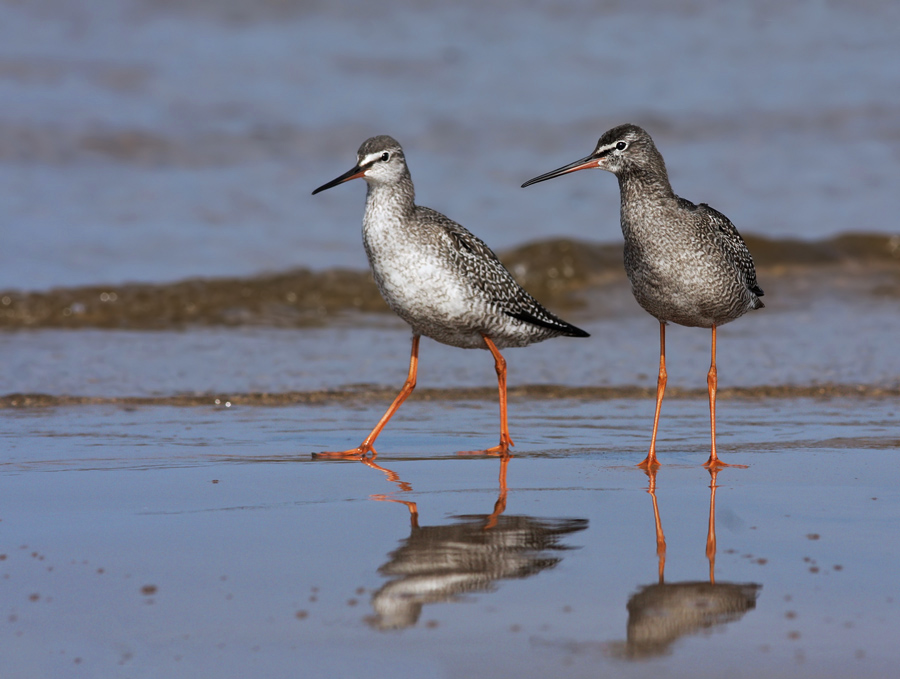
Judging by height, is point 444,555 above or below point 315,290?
below

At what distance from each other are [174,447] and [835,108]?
56.0 ft

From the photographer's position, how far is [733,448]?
7012mm

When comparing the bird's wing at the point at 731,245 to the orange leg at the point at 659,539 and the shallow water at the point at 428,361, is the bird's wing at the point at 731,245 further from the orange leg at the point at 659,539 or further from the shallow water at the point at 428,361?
the orange leg at the point at 659,539

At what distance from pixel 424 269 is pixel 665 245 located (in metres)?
1.44

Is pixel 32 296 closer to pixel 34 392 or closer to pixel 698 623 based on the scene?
pixel 34 392

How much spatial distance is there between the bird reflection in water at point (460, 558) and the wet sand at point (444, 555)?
0.01m

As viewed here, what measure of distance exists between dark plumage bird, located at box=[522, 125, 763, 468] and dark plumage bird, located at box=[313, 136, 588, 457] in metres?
0.84

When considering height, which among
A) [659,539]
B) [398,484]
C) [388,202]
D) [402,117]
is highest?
[402,117]

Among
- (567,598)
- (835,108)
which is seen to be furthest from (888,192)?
(567,598)

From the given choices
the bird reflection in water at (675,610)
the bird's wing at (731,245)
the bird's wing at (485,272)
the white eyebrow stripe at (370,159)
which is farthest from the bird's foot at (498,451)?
the bird reflection in water at (675,610)

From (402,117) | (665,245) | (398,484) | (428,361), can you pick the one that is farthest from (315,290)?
(402,117)

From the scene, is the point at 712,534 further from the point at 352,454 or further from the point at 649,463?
the point at 352,454

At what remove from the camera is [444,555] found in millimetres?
4719

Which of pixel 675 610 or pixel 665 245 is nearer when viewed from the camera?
pixel 675 610
